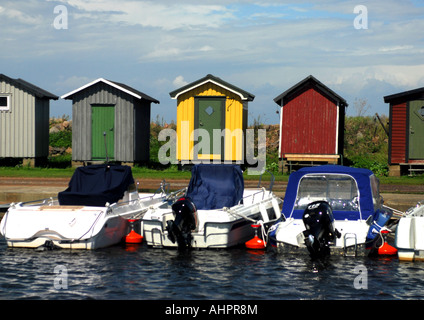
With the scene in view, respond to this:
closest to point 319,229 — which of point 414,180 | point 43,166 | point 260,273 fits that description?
point 260,273

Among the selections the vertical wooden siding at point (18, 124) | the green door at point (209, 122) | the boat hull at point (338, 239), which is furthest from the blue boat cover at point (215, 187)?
the vertical wooden siding at point (18, 124)

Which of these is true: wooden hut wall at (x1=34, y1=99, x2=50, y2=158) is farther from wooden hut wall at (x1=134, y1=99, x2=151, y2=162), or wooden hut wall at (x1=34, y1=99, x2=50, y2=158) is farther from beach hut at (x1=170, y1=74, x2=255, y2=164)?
beach hut at (x1=170, y1=74, x2=255, y2=164)

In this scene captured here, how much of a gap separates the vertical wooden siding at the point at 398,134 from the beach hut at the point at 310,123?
234cm

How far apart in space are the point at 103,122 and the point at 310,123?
32.6 feet

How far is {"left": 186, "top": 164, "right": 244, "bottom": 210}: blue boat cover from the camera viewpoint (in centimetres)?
1891

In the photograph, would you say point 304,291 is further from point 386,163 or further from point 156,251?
point 386,163

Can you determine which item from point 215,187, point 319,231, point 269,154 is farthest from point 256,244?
point 269,154

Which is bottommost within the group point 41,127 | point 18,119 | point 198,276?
point 198,276

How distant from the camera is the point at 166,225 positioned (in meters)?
17.3

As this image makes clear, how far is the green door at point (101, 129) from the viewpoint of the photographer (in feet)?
115

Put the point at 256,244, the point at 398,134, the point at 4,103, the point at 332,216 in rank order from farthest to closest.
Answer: the point at 4,103 < the point at 398,134 < the point at 256,244 < the point at 332,216

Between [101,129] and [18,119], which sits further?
[18,119]

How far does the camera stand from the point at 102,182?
63.2 feet

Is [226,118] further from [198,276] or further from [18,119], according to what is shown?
[198,276]
